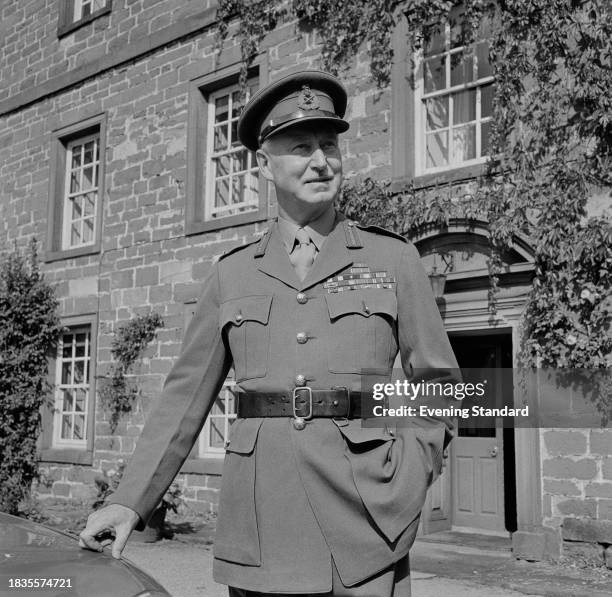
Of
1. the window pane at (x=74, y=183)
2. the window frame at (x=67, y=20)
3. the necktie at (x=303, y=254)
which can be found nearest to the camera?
the necktie at (x=303, y=254)

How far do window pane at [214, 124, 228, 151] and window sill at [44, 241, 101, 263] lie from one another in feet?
7.16

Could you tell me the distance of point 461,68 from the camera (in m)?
8.32

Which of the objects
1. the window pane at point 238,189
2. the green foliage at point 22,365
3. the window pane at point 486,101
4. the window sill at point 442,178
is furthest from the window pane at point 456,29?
the green foliage at point 22,365

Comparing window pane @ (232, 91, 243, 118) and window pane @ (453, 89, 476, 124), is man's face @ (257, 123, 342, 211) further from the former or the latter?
window pane @ (232, 91, 243, 118)

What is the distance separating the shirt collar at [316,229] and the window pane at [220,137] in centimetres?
808

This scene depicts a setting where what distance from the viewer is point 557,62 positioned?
7379 millimetres

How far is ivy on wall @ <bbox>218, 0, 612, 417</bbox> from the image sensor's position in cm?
697

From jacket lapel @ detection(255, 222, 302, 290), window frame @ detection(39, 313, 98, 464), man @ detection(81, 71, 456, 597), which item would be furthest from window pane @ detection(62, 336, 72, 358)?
jacket lapel @ detection(255, 222, 302, 290)

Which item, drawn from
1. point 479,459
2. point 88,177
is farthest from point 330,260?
point 88,177

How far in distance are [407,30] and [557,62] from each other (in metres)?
1.67

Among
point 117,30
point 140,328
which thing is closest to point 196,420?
point 140,328

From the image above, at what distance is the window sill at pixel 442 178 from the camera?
7773mm

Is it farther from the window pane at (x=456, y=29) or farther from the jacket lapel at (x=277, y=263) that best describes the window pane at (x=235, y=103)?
the jacket lapel at (x=277, y=263)

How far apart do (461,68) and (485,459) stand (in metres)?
4.07
